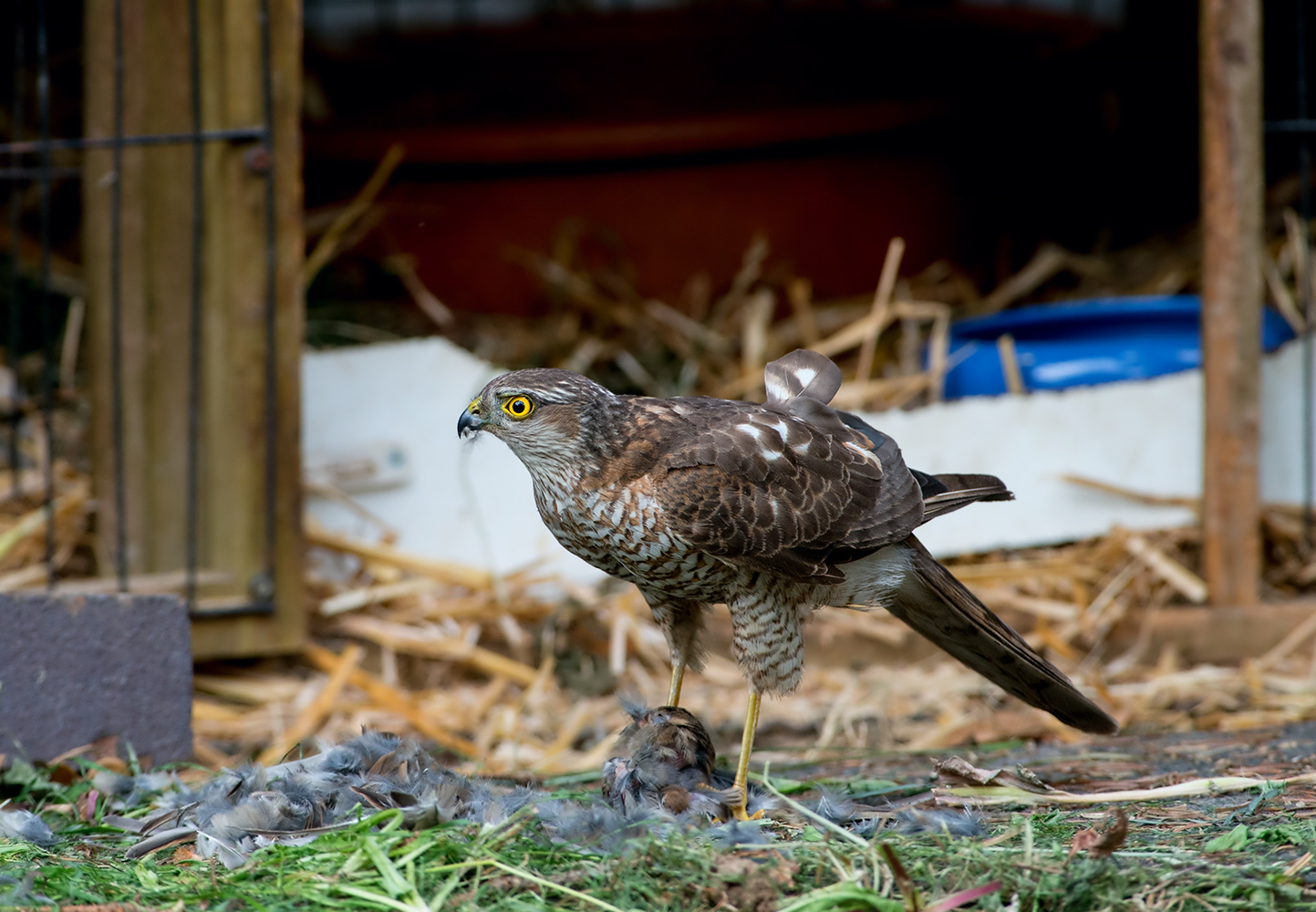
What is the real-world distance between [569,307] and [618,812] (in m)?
3.71

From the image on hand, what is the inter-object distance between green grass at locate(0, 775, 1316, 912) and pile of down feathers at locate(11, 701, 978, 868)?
1.9 inches

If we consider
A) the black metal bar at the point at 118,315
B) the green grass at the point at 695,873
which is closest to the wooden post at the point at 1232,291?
the green grass at the point at 695,873

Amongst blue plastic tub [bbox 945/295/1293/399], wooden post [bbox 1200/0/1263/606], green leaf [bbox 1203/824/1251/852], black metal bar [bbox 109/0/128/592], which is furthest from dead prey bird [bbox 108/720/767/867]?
blue plastic tub [bbox 945/295/1293/399]

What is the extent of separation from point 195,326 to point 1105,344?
3.13 metres

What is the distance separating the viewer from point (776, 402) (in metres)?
3.03

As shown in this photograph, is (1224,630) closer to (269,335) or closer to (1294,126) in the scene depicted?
(1294,126)

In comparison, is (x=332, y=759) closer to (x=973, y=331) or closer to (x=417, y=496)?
(x=417, y=496)

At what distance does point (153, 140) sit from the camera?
3.85 metres

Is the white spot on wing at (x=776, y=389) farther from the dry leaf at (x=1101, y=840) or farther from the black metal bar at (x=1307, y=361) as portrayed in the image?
the black metal bar at (x=1307, y=361)

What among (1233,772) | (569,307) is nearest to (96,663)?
(1233,772)

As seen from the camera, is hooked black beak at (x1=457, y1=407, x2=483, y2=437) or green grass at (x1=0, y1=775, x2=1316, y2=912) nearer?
green grass at (x1=0, y1=775, x2=1316, y2=912)

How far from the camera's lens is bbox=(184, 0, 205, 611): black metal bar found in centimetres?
391

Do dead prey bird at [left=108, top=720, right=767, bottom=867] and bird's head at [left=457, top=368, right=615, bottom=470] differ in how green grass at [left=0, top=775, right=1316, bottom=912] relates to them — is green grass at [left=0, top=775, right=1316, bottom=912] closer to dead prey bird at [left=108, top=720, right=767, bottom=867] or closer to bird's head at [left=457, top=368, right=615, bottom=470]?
dead prey bird at [left=108, top=720, right=767, bottom=867]

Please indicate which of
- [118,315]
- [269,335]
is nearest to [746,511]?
[269,335]
